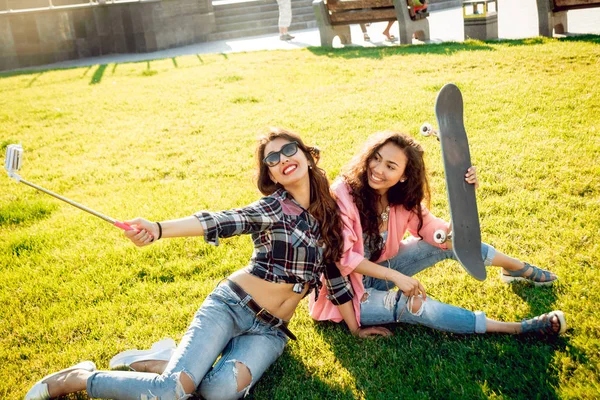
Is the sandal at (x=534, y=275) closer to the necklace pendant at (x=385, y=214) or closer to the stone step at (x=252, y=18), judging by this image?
the necklace pendant at (x=385, y=214)

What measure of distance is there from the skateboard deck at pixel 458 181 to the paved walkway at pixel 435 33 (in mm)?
8132

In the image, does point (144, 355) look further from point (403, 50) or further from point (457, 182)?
point (403, 50)

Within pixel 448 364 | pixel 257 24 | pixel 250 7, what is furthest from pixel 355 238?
pixel 250 7

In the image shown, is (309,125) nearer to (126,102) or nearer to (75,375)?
(126,102)

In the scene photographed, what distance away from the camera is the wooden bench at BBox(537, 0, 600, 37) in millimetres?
9648

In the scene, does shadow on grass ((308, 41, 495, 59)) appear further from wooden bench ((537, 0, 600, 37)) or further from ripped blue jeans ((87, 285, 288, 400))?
ripped blue jeans ((87, 285, 288, 400))

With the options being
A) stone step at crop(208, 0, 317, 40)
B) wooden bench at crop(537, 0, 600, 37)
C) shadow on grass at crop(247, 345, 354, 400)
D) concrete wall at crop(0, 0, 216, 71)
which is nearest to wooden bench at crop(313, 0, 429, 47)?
wooden bench at crop(537, 0, 600, 37)

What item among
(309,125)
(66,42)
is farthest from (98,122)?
(66,42)

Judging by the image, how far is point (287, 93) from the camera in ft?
28.1

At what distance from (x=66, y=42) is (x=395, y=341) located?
15.0 meters

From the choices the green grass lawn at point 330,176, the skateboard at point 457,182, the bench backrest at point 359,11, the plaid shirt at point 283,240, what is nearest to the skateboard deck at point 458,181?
the skateboard at point 457,182

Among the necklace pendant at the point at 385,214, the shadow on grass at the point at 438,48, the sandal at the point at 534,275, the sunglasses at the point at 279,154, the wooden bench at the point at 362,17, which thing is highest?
the wooden bench at the point at 362,17

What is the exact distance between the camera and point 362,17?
11.8 metres

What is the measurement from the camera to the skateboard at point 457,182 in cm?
294
